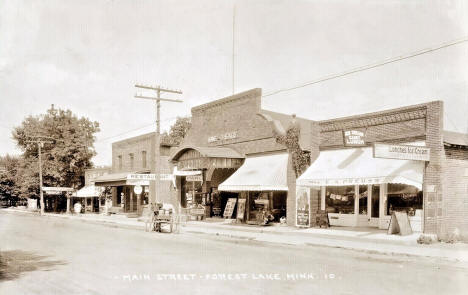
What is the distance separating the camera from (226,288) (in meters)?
7.90

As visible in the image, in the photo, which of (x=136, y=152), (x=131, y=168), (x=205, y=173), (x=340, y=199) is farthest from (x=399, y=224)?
(x=131, y=168)

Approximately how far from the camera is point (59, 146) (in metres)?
50.2

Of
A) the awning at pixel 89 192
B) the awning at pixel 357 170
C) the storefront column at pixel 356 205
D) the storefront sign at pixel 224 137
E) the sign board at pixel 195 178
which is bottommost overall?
the awning at pixel 89 192

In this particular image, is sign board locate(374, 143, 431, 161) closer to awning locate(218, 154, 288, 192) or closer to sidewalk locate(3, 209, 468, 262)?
sidewalk locate(3, 209, 468, 262)

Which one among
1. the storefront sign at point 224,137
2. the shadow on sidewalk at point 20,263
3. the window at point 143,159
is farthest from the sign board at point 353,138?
the window at point 143,159

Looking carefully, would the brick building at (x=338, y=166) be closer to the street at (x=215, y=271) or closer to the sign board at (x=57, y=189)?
the street at (x=215, y=271)

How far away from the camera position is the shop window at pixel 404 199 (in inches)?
700

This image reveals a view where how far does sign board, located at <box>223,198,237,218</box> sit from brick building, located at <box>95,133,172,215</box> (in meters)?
9.76

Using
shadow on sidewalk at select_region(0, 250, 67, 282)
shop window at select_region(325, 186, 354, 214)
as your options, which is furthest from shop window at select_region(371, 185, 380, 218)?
shadow on sidewalk at select_region(0, 250, 67, 282)

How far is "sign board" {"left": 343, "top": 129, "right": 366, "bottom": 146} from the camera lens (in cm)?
1862

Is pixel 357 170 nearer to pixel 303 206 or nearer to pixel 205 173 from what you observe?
pixel 303 206

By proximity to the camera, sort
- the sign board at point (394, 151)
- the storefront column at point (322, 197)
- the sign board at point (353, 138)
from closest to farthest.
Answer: the sign board at point (394, 151)
the sign board at point (353, 138)
the storefront column at point (322, 197)

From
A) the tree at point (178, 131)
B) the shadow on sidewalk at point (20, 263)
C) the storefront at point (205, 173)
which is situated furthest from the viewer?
the tree at point (178, 131)

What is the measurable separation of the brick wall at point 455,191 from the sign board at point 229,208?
1231 centimetres
